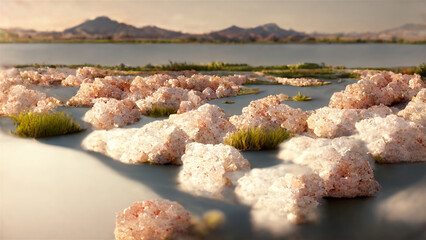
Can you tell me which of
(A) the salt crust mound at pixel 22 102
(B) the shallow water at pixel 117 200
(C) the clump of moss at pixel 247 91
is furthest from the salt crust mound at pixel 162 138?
(C) the clump of moss at pixel 247 91

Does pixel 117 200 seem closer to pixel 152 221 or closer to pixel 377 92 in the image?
pixel 152 221

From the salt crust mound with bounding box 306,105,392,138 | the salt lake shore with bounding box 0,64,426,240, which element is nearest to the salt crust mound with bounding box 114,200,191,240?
the salt lake shore with bounding box 0,64,426,240

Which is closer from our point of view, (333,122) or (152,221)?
(152,221)

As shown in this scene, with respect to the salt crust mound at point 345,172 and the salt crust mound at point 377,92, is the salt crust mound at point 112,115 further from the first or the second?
the salt crust mound at point 377,92

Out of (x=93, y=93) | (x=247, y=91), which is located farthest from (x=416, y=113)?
(x=93, y=93)

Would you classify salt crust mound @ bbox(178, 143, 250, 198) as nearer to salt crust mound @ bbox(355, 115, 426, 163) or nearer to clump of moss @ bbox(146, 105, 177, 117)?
salt crust mound @ bbox(355, 115, 426, 163)

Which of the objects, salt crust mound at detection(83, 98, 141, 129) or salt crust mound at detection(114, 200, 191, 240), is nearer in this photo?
salt crust mound at detection(114, 200, 191, 240)
